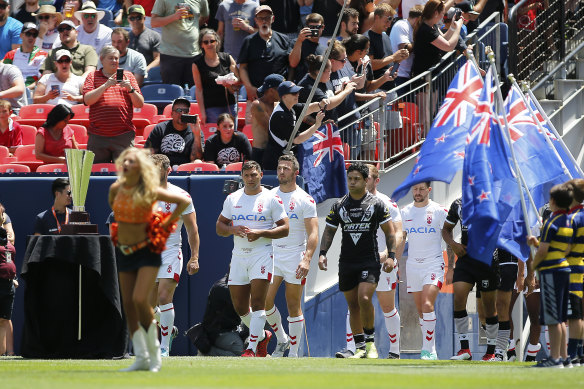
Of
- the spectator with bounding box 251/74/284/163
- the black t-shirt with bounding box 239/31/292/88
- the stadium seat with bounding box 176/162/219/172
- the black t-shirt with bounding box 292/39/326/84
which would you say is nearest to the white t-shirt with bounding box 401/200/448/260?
the spectator with bounding box 251/74/284/163

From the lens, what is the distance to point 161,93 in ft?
63.7

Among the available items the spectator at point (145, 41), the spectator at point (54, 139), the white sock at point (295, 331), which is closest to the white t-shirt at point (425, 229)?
the white sock at point (295, 331)

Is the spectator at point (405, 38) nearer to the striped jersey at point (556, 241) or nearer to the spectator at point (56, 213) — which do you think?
the spectator at point (56, 213)

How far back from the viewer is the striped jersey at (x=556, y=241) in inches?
438

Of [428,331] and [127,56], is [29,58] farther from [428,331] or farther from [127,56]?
[428,331]

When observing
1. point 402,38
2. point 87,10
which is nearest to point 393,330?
point 402,38

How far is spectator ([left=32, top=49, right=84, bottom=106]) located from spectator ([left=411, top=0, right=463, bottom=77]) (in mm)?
5651

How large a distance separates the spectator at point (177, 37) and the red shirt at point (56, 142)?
339 cm

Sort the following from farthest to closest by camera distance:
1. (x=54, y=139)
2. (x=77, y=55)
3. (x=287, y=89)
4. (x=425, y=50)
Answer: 1. (x=77, y=55)
2. (x=425, y=50)
3. (x=54, y=139)
4. (x=287, y=89)

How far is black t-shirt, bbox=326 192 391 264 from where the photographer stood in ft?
45.2

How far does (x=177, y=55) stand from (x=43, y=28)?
3850 millimetres

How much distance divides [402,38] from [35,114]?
6221 millimetres

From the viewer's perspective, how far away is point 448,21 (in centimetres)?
1761

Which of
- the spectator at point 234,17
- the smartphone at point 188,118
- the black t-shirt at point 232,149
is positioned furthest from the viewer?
the spectator at point 234,17
